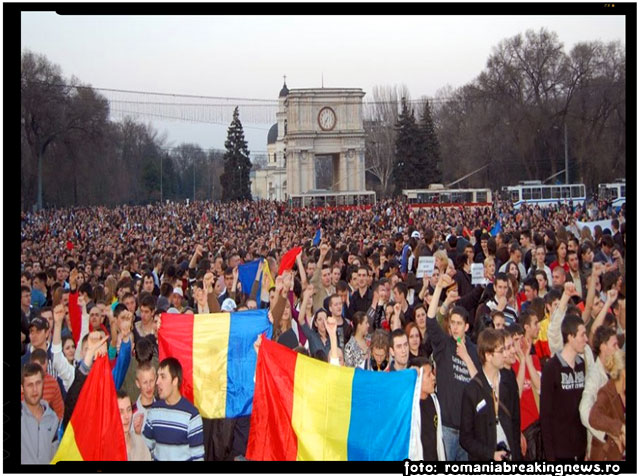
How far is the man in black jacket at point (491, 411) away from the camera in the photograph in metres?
6.95

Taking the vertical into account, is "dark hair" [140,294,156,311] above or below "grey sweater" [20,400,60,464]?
above

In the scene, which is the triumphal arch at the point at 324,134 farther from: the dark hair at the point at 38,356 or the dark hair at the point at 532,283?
the dark hair at the point at 38,356

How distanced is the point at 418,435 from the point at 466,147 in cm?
6537

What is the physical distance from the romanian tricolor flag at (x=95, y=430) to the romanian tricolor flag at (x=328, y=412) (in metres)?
1.17

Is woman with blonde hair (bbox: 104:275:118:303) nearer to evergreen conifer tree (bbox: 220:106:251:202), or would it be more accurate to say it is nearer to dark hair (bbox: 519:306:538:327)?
dark hair (bbox: 519:306:538:327)

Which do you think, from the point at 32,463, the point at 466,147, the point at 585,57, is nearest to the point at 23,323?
the point at 32,463

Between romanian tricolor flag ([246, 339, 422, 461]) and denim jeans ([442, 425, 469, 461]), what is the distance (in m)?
0.50

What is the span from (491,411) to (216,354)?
2828mm

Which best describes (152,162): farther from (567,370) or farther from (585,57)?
(567,370)

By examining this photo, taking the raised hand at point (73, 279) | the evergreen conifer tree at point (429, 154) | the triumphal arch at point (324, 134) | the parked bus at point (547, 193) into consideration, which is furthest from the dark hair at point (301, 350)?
the evergreen conifer tree at point (429, 154)

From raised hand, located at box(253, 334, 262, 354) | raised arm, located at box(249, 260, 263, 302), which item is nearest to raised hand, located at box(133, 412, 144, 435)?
raised hand, located at box(253, 334, 262, 354)

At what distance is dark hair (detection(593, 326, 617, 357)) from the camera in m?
7.55

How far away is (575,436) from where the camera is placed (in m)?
7.41

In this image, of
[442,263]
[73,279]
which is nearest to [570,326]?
[442,263]
